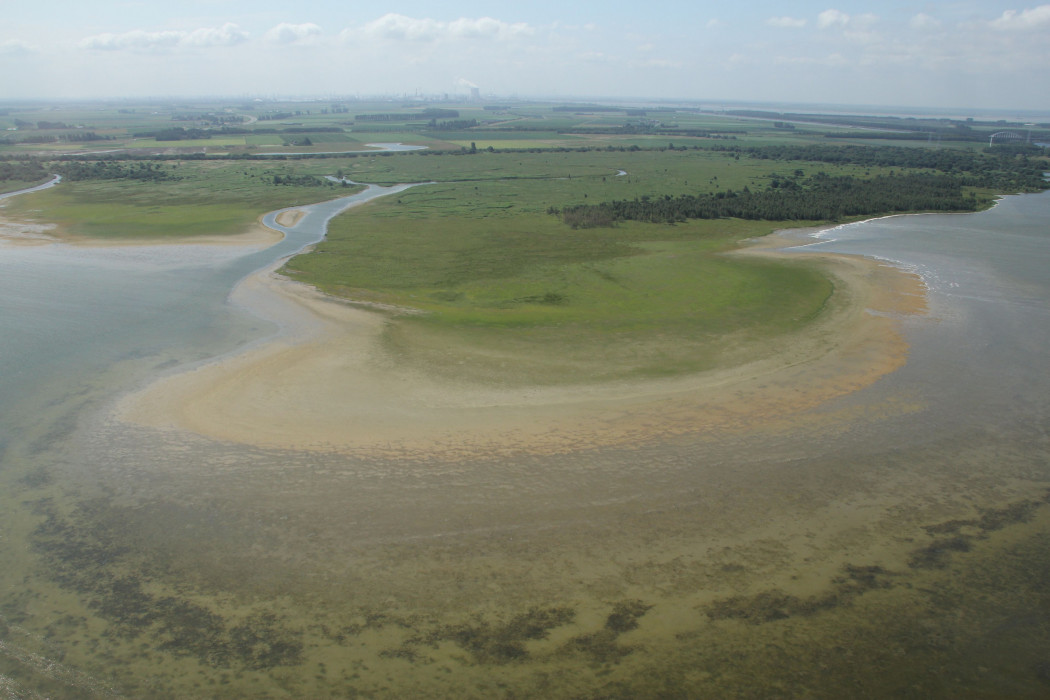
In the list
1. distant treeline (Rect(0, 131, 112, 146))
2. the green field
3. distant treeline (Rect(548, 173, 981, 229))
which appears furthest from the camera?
distant treeline (Rect(0, 131, 112, 146))

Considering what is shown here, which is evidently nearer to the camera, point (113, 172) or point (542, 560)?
point (542, 560)

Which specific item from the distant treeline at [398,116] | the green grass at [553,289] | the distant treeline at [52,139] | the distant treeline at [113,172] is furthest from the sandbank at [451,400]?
the distant treeline at [398,116]

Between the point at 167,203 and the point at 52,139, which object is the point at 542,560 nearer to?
the point at 167,203

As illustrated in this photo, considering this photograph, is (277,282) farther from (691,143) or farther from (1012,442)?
(691,143)

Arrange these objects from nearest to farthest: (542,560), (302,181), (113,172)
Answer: (542,560) → (302,181) → (113,172)

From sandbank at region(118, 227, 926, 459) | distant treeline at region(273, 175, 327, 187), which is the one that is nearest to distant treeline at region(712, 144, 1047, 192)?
sandbank at region(118, 227, 926, 459)

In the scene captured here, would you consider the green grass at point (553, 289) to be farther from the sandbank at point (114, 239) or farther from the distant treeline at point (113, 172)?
the distant treeline at point (113, 172)

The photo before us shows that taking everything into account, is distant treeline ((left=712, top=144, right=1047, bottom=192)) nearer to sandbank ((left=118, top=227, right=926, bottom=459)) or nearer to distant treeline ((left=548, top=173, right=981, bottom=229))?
distant treeline ((left=548, top=173, right=981, bottom=229))

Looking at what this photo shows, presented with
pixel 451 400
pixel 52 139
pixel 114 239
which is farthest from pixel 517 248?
pixel 52 139
